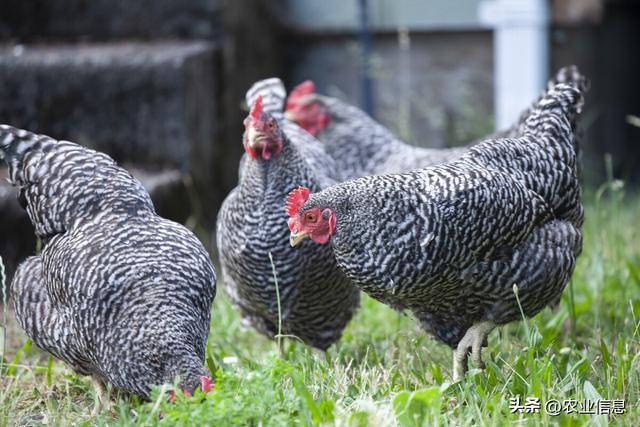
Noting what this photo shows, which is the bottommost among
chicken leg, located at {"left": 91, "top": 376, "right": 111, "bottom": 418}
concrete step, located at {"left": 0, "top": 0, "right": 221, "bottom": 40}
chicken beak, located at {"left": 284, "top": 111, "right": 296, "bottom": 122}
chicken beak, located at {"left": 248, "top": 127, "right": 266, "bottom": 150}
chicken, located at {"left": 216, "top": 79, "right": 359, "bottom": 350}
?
chicken leg, located at {"left": 91, "top": 376, "right": 111, "bottom": 418}

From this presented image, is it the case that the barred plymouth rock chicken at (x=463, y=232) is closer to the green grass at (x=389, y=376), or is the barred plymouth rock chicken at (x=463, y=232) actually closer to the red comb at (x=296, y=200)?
the red comb at (x=296, y=200)

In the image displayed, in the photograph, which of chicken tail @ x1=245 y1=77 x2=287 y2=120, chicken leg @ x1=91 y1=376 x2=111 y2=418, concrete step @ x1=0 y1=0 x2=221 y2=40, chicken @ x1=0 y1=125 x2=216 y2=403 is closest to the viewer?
chicken @ x1=0 y1=125 x2=216 y2=403

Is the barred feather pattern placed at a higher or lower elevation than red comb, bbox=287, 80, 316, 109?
lower

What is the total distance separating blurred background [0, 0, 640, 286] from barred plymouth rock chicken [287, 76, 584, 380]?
8.22 ft

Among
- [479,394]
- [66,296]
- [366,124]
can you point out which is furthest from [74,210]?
[366,124]

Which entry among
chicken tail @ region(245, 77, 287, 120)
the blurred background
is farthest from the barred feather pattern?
the blurred background

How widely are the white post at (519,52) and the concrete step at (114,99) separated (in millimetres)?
2525

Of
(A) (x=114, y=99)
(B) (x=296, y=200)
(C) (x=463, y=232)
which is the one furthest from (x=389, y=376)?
(A) (x=114, y=99)

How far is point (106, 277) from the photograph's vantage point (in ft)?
10.6

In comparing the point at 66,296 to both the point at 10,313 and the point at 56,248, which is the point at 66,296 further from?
the point at 10,313

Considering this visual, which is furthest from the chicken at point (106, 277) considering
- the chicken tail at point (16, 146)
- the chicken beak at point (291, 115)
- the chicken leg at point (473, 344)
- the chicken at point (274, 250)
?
the chicken beak at point (291, 115)

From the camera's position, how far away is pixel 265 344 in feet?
15.4

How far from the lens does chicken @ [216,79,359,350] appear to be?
382 centimetres

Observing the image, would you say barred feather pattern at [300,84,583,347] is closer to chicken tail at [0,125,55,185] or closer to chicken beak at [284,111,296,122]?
chicken tail at [0,125,55,185]
